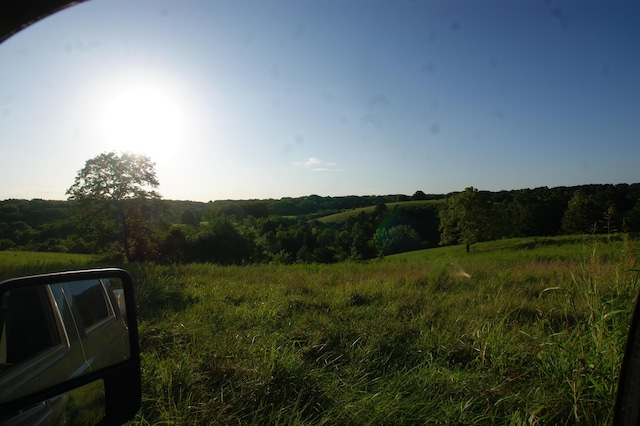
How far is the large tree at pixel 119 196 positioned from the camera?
26.2 metres

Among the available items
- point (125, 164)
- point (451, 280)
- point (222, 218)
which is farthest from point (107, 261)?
point (451, 280)

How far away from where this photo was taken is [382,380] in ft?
11.8

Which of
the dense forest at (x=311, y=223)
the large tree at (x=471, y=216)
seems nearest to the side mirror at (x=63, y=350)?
the dense forest at (x=311, y=223)

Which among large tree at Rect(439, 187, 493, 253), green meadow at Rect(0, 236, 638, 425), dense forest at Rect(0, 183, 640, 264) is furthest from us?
large tree at Rect(439, 187, 493, 253)

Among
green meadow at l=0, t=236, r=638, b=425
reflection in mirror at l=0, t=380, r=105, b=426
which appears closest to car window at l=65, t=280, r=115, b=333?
reflection in mirror at l=0, t=380, r=105, b=426

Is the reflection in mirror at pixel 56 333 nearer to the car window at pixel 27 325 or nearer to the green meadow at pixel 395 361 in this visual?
the car window at pixel 27 325

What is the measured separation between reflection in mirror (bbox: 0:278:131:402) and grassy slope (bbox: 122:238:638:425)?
120cm

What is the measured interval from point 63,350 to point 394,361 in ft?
11.3

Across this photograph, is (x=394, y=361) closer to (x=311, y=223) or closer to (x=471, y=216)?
(x=471, y=216)

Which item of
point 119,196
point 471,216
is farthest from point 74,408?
point 471,216

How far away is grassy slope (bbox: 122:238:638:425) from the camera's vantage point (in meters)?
2.88

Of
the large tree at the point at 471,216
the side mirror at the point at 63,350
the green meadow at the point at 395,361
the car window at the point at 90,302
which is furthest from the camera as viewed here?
the large tree at the point at 471,216

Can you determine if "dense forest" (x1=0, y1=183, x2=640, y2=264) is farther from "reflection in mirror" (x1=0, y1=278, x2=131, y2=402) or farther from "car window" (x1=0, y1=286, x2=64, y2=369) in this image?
"car window" (x1=0, y1=286, x2=64, y2=369)

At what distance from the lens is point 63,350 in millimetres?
1521
